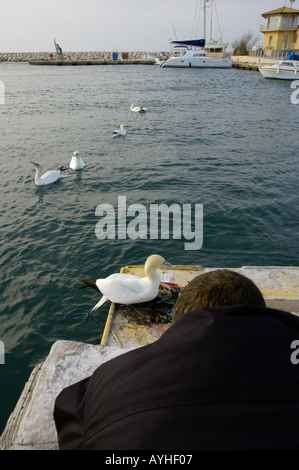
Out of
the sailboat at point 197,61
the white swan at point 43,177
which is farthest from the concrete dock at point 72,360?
the sailboat at point 197,61

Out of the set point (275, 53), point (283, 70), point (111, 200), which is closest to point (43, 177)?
point (111, 200)

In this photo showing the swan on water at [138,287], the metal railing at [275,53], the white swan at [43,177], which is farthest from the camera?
the metal railing at [275,53]

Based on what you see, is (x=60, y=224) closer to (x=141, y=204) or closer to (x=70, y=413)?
(x=141, y=204)

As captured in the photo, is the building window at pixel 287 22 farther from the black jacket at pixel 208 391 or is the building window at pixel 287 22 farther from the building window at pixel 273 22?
the black jacket at pixel 208 391

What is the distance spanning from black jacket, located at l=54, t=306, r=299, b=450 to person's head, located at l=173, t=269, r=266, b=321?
0.15 meters

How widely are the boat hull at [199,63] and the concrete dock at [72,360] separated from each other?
70.8 metres

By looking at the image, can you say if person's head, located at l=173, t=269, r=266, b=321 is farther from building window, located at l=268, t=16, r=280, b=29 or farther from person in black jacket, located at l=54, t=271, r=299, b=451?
building window, located at l=268, t=16, r=280, b=29

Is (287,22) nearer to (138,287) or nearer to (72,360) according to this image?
(138,287)

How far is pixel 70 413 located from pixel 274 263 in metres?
5.40

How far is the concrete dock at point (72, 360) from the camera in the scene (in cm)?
210

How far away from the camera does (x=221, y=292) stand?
141cm

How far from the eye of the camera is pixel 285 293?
409 centimetres

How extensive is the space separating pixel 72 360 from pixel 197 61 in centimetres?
7496

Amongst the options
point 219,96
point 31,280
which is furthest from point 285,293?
point 219,96
